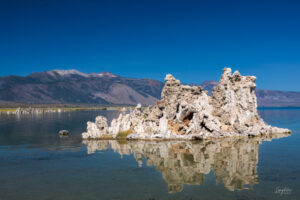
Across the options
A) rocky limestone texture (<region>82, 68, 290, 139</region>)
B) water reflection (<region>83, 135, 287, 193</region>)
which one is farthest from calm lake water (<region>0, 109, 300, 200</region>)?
rocky limestone texture (<region>82, 68, 290, 139</region>)

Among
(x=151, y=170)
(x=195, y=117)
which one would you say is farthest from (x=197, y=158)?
(x=195, y=117)

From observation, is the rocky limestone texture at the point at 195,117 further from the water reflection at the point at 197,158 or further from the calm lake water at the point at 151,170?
the calm lake water at the point at 151,170

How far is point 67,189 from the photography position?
3316 cm

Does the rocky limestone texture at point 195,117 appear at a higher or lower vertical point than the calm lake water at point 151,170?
higher

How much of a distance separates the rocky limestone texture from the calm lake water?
643cm

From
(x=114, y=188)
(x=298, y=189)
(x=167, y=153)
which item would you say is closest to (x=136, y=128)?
(x=167, y=153)

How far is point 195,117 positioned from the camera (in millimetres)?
71562

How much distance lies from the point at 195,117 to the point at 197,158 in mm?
23363

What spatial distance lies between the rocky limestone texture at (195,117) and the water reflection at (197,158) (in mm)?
4434

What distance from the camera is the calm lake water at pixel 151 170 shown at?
31531 millimetres

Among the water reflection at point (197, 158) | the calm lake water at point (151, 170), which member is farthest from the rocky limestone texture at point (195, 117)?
the calm lake water at point (151, 170)

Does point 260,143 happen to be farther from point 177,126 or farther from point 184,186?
point 184,186

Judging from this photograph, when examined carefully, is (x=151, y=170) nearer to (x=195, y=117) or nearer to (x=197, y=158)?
(x=197, y=158)

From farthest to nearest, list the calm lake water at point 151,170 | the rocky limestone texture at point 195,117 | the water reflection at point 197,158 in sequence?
1. the rocky limestone texture at point 195,117
2. the water reflection at point 197,158
3. the calm lake water at point 151,170
